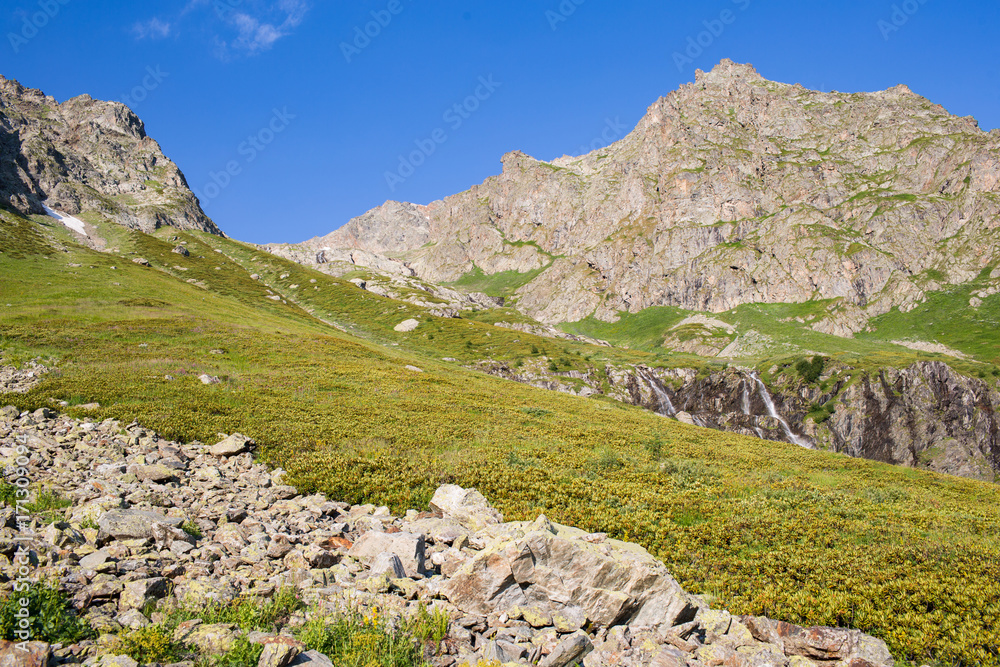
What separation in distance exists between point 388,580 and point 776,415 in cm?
11196

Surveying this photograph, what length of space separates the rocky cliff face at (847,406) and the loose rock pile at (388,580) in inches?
2965

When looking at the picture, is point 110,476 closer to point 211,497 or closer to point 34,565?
point 211,497

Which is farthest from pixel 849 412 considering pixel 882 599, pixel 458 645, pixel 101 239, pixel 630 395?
pixel 101 239

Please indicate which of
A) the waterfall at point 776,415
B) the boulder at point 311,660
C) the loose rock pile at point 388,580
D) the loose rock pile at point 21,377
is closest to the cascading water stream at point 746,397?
the waterfall at point 776,415

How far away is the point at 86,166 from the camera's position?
16212 centimetres

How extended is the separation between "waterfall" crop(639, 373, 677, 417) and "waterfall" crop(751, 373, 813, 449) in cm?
2162

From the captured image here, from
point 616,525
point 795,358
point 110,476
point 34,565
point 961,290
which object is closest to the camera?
point 34,565

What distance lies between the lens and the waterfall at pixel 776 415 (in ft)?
308

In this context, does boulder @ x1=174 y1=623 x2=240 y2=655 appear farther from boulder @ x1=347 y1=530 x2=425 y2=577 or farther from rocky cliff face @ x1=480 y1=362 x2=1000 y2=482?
rocky cliff face @ x1=480 y1=362 x2=1000 y2=482

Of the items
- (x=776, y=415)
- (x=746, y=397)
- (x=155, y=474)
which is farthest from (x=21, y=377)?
(x=776, y=415)

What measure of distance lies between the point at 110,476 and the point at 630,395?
9400 cm

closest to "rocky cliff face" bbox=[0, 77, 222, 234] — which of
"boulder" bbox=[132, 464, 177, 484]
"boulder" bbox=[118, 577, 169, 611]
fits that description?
"boulder" bbox=[132, 464, 177, 484]

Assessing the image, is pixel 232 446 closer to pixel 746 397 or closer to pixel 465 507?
pixel 465 507

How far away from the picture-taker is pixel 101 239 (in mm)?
121938
